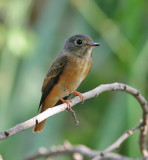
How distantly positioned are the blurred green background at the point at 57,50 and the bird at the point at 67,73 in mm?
447

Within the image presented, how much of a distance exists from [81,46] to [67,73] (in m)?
0.36

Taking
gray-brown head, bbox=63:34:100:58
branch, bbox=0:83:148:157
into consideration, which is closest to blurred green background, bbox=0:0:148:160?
gray-brown head, bbox=63:34:100:58

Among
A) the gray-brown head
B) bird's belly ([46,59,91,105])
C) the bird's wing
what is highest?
the gray-brown head

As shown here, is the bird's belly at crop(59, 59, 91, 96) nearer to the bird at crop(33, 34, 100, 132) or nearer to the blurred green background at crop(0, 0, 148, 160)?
the bird at crop(33, 34, 100, 132)

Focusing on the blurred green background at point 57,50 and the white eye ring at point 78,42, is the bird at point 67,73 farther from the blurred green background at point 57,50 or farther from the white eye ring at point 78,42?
the blurred green background at point 57,50

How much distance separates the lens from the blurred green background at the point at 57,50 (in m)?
4.13

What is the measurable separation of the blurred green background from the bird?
447 millimetres

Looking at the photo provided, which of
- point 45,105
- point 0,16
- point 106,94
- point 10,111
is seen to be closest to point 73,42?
point 45,105

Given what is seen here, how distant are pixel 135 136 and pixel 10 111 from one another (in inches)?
51.5

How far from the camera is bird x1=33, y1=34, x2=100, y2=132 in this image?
3.72 meters

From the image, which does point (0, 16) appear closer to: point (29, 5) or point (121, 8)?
point (29, 5)

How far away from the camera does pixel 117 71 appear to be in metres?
4.91

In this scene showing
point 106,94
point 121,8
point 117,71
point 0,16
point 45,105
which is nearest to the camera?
point 45,105

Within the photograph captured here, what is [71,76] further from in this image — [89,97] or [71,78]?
[89,97]
